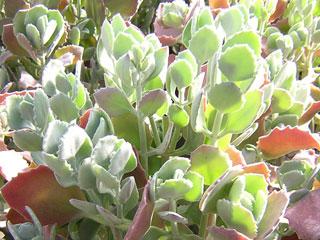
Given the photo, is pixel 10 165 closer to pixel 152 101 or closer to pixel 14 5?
pixel 152 101

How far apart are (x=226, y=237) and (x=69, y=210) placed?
0.19 meters

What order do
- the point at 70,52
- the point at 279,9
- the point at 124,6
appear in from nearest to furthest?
the point at 70,52, the point at 124,6, the point at 279,9

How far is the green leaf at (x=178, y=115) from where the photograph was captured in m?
0.59

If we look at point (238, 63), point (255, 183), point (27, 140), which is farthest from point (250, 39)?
point (27, 140)

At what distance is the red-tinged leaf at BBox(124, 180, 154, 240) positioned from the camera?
0.48 metres

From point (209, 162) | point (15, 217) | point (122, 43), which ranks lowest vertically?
point (15, 217)

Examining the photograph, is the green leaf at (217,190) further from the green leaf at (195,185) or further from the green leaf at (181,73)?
the green leaf at (181,73)

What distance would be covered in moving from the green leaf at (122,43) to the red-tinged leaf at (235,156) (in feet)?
0.56

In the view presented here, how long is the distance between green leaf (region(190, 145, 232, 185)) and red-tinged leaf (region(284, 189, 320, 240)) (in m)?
0.11

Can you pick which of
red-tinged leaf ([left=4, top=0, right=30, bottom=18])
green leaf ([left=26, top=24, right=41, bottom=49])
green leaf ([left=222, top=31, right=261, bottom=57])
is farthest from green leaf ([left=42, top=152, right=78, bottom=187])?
red-tinged leaf ([left=4, top=0, right=30, bottom=18])

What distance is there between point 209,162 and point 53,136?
0.56 ft

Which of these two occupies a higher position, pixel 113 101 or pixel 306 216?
pixel 113 101

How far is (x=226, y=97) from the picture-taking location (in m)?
0.50

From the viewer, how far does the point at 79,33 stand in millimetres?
951
